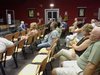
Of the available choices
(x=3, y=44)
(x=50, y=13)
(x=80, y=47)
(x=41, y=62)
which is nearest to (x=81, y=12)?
(x=50, y=13)

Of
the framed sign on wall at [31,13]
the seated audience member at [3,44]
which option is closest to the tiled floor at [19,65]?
the seated audience member at [3,44]

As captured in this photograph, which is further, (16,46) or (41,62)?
(16,46)

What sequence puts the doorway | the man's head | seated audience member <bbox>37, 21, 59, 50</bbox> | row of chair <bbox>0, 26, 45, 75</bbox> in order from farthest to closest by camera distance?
the doorway
seated audience member <bbox>37, 21, 59, 50</bbox>
row of chair <bbox>0, 26, 45, 75</bbox>
the man's head

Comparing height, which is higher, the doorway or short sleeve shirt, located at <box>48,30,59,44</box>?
the doorway

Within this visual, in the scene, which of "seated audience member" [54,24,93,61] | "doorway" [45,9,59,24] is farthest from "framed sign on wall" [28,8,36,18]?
"seated audience member" [54,24,93,61]

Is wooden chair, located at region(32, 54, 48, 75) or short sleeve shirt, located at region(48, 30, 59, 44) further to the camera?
short sleeve shirt, located at region(48, 30, 59, 44)

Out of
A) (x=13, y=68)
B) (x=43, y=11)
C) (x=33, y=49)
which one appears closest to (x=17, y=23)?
(x=43, y=11)

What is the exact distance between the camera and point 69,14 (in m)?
18.4

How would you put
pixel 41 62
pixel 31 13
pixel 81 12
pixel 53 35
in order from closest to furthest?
pixel 41 62 < pixel 53 35 < pixel 81 12 < pixel 31 13

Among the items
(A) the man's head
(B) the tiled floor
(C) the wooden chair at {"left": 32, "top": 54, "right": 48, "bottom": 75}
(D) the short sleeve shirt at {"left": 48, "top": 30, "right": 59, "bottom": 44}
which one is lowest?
(B) the tiled floor

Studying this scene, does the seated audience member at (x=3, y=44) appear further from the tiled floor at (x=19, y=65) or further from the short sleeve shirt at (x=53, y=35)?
the short sleeve shirt at (x=53, y=35)

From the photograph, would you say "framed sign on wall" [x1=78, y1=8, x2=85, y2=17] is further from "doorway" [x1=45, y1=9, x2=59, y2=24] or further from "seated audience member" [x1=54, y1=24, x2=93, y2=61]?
"seated audience member" [x1=54, y1=24, x2=93, y2=61]

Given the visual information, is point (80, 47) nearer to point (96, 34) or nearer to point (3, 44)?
point (3, 44)

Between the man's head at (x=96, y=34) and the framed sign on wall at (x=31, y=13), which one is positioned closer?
the man's head at (x=96, y=34)
